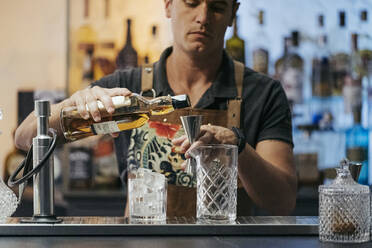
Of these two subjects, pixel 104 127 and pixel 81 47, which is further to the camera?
pixel 81 47

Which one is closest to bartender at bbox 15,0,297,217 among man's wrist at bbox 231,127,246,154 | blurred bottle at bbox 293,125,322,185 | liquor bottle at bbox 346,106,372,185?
man's wrist at bbox 231,127,246,154

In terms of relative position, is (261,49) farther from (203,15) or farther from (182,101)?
(182,101)

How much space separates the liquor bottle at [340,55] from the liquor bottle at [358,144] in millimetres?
148

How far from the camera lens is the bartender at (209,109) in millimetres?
2039

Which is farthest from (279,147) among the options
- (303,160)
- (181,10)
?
(303,160)

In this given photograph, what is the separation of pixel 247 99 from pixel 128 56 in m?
1.18

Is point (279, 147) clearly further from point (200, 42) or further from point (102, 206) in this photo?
point (102, 206)

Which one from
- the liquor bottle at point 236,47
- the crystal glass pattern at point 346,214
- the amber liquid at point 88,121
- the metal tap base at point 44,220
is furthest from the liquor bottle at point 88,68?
the crystal glass pattern at point 346,214

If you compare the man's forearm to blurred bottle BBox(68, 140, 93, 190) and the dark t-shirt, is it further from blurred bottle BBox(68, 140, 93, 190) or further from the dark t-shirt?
blurred bottle BBox(68, 140, 93, 190)

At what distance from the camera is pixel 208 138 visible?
156cm

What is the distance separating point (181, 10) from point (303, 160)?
1.39 meters

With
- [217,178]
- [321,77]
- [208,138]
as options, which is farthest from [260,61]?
[217,178]

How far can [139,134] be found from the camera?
2189mm

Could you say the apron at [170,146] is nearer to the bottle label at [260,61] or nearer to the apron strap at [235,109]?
the apron strap at [235,109]
